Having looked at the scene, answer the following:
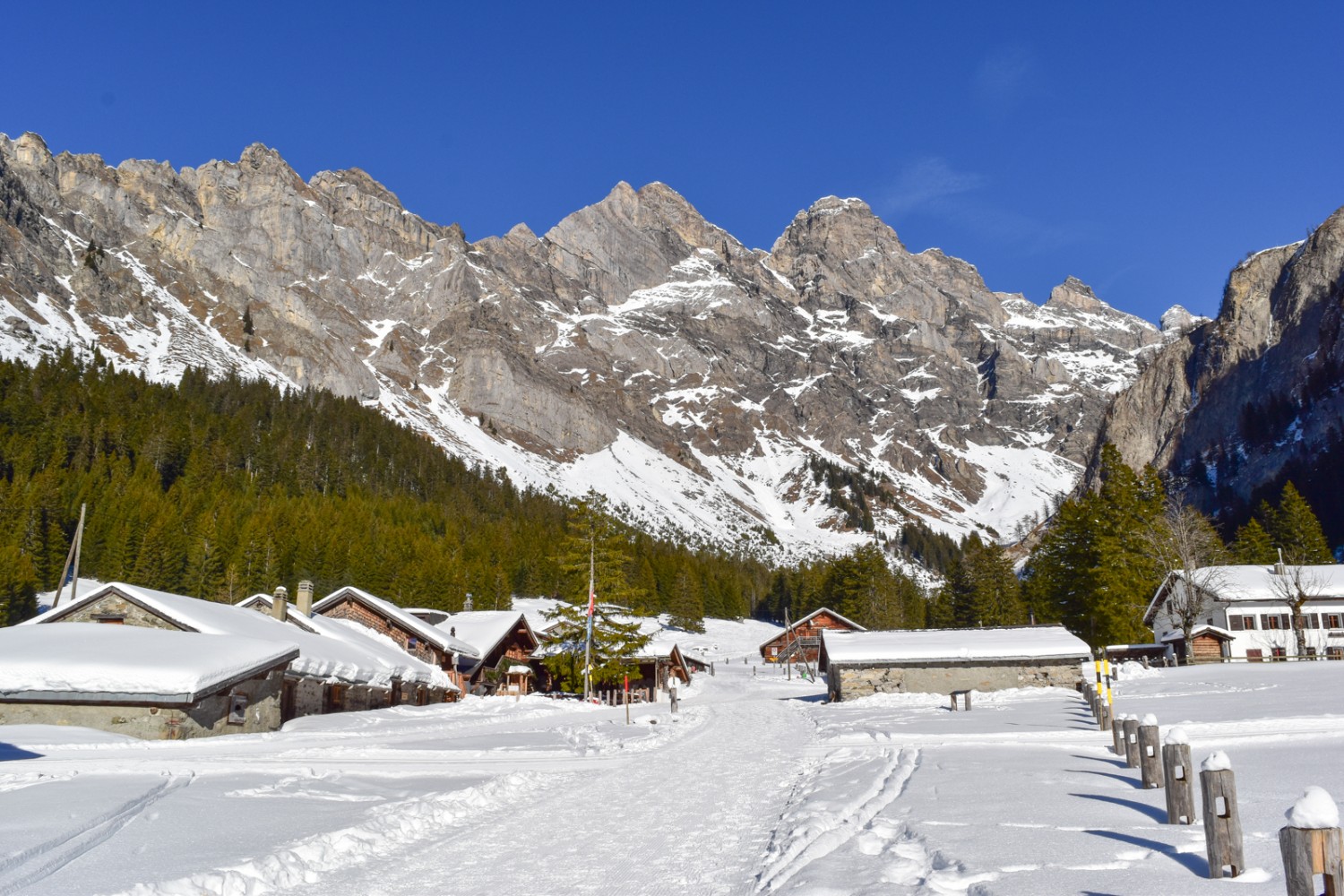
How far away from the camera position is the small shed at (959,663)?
40719mm

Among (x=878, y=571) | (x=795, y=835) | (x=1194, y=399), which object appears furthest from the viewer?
(x=1194, y=399)

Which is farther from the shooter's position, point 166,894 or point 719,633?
point 719,633

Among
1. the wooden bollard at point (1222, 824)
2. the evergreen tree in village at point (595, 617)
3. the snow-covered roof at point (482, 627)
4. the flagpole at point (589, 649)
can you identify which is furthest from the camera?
the snow-covered roof at point (482, 627)

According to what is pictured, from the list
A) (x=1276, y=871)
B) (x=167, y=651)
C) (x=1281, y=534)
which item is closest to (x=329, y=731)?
(x=167, y=651)

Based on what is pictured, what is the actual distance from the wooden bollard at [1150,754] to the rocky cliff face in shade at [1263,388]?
122 metres

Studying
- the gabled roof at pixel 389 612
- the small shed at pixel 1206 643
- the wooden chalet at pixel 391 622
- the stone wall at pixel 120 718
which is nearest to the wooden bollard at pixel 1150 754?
the stone wall at pixel 120 718

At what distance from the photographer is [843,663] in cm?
4206

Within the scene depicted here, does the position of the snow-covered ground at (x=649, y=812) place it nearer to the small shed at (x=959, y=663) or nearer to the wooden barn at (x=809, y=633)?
the small shed at (x=959, y=663)

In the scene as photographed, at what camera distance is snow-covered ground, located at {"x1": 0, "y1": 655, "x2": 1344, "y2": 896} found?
8.20 m

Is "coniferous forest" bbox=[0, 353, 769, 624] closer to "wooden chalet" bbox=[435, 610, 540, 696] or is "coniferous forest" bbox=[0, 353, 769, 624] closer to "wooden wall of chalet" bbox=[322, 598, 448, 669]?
"wooden chalet" bbox=[435, 610, 540, 696]

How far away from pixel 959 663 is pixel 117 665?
33.1 meters

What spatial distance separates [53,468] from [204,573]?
80.8 ft

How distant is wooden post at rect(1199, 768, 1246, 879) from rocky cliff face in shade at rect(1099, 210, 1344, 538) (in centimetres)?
12704

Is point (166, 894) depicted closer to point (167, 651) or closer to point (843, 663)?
point (167, 651)
